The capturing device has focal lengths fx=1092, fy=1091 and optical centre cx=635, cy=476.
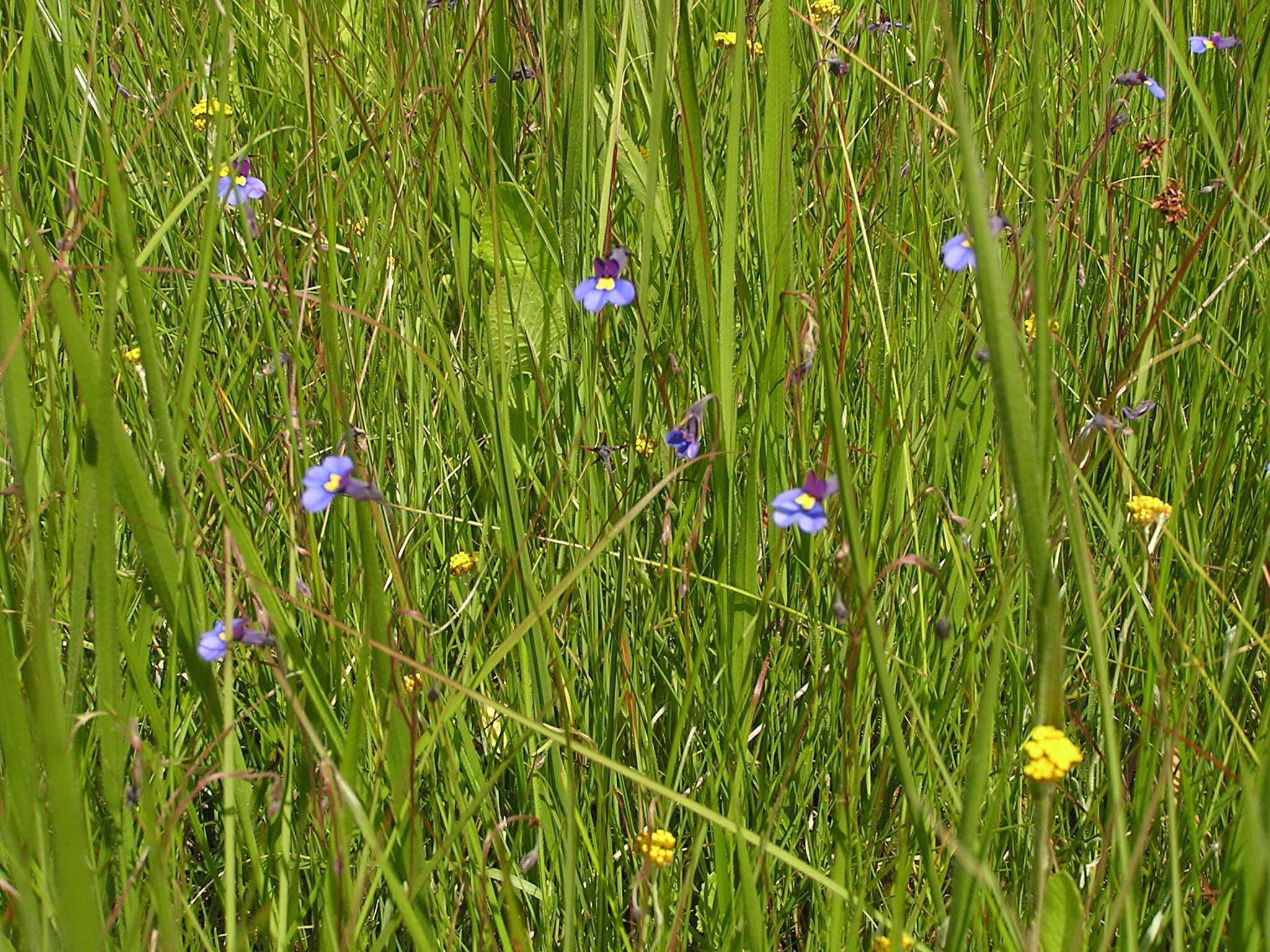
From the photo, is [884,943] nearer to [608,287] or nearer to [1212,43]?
[608,287]

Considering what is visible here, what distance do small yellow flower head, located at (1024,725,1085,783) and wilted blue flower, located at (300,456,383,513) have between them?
0.53m

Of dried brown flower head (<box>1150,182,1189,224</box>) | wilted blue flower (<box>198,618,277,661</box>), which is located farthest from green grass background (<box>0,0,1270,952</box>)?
dried brown flower head (<box>1150,182,1189,224</box>)

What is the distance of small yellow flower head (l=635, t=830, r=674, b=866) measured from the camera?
88 cm

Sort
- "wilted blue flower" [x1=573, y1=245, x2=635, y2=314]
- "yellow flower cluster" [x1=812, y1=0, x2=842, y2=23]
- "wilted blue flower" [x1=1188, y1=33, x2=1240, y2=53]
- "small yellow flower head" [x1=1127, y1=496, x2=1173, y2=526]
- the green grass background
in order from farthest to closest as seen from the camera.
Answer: "yellow flower cluster" [x1=812, y1=0, x2=842, y2=23] < "wilted blue flower" [x1=1188, y1=33, x2=1240, y2=53] < "wilted blue flower" [x1=573, y1=245, x2=635, y2=314] < "small yellow flower head" [x1=1127, y1=496, x2=1173, y2=526] < the green grass background

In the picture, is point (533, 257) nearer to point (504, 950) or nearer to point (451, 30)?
point (451, 30)

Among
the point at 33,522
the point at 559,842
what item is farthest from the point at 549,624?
the point at 33,522

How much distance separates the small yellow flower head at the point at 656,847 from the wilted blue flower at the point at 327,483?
14.0 inches

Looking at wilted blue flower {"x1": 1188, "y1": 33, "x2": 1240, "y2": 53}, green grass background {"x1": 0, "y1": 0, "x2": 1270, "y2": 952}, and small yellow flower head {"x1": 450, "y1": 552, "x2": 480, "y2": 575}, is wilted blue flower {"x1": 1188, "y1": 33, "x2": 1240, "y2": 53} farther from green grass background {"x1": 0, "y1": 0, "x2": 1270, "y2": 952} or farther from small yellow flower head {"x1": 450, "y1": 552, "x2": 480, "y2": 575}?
small yellow flower head {"x1": 450, "y1": 552, "x2": 480, "y2": 575}

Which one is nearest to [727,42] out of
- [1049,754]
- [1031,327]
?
[1031,327]

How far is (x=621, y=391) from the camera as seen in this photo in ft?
5.26

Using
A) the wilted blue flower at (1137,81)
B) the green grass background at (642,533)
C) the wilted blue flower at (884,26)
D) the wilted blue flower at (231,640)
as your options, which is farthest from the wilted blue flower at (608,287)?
the wilted blue flower at (884,26)

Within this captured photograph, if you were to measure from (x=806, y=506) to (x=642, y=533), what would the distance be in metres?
0.41

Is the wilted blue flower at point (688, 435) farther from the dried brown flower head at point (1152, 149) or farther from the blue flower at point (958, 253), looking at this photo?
the dried brown flower head at point (1152, 149)

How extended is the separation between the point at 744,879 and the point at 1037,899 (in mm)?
205
